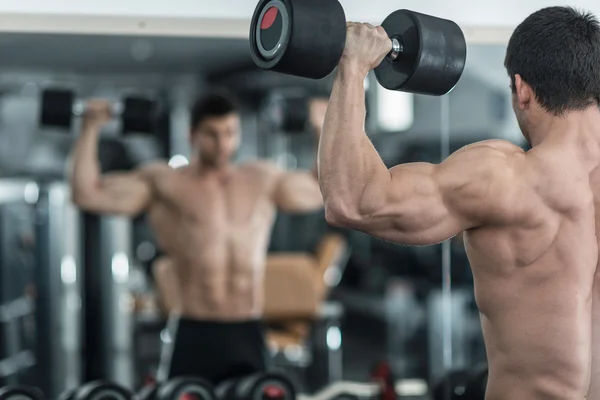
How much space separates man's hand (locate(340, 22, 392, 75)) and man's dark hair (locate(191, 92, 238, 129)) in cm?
150

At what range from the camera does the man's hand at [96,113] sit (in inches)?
118

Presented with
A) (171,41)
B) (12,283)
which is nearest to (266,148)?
(171,41)

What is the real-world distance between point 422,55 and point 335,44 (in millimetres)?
200

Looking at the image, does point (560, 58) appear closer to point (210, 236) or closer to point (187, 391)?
point (187, 391)

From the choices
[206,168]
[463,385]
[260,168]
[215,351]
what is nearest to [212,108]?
[206,168]

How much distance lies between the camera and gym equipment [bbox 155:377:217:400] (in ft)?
8.38

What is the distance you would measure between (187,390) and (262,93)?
4026 mm

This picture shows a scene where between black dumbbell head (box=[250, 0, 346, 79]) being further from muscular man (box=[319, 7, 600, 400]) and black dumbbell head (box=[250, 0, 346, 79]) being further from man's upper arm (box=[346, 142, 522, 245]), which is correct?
man's upper arm (box=[346, 142, 522, 245])

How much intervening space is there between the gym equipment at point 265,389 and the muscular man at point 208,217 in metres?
0.36

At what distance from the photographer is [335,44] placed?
1486mm

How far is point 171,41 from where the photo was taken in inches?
206

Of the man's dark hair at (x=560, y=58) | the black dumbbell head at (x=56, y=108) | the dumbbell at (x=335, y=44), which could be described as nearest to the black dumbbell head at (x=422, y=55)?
the dumbbell at (x=335, y=44)

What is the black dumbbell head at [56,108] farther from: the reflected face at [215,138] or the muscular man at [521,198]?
the muscular man at [521,198]

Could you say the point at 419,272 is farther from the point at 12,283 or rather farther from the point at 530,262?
the point at 530,262
